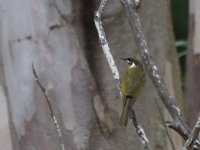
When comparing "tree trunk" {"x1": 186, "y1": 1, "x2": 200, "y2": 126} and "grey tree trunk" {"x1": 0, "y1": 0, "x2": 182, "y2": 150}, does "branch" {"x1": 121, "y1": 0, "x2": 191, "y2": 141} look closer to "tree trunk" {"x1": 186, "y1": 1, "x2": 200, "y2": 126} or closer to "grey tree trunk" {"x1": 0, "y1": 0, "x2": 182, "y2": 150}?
"grey tree trunk" {"x1": 0, "y1": 0, "x2": 182, "y2": 150}

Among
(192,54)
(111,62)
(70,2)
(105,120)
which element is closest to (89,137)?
(105,120)

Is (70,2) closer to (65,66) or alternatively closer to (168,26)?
(65,66)

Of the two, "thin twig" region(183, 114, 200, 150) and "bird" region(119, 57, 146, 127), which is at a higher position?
"bird" region(119, 57, 146, 127)

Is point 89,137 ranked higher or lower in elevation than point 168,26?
lower

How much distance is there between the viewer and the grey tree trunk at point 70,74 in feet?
6.51

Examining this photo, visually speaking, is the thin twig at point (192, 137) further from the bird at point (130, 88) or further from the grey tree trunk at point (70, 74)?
the grey tree trunk at point (70, 74)

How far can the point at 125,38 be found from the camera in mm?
2031

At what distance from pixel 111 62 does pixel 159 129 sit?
2.59ft

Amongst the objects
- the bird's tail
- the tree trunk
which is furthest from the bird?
the tree trunk

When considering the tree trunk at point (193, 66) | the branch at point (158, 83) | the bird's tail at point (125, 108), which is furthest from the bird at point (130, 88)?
the tree trunk at point (193, 66)

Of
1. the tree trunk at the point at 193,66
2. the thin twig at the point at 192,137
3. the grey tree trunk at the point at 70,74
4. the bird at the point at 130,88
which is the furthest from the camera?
the tree trunk at the point at 193,66

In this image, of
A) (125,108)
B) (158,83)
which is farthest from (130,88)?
(158,83)

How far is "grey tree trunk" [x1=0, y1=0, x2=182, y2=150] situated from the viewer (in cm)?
198

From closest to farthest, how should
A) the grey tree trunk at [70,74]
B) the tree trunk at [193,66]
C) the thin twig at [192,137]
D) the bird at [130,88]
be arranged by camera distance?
the thin twig at [192,137] → the bird at [130,88] → the grey tree trunk at [70,74] → the tree trunk at [193,66]
